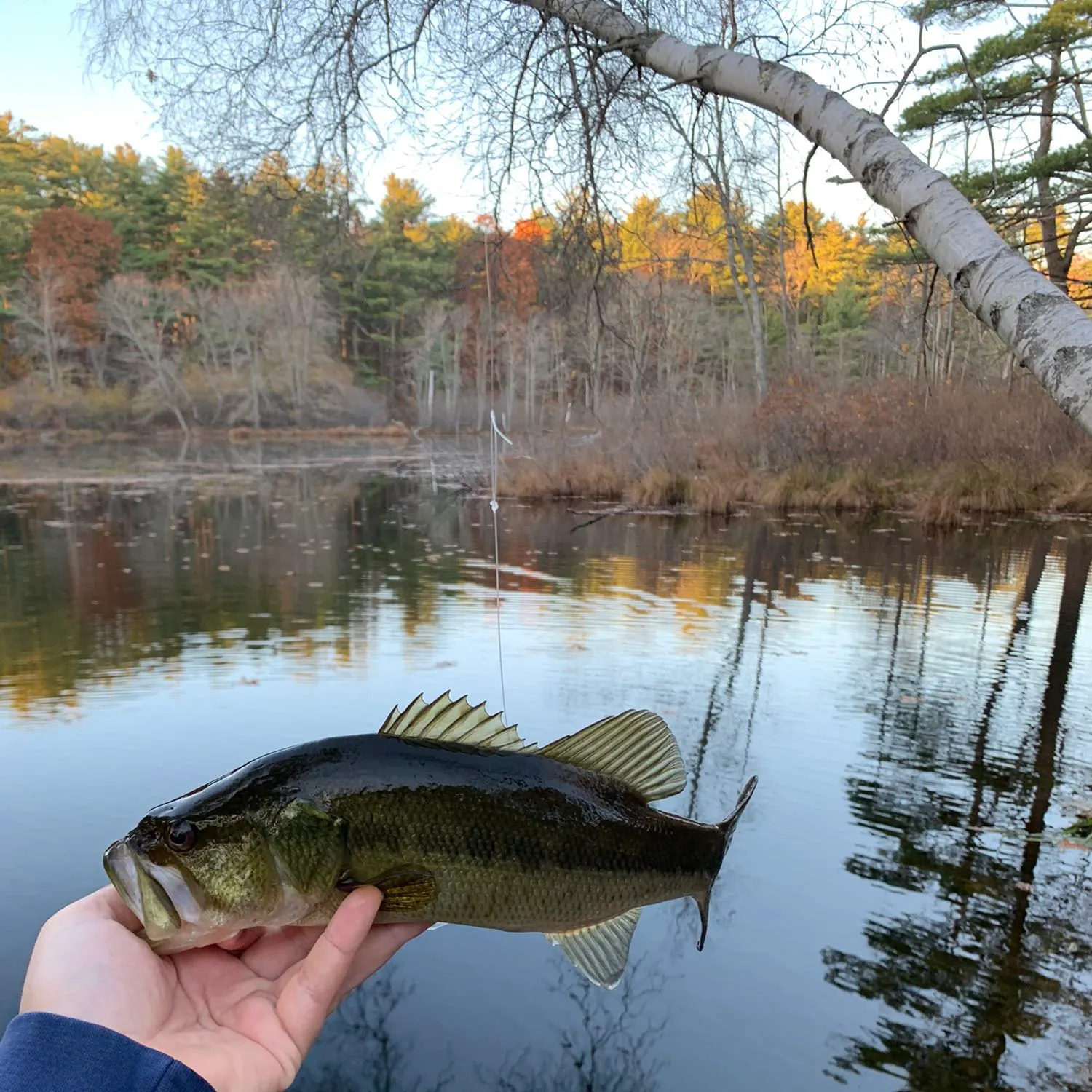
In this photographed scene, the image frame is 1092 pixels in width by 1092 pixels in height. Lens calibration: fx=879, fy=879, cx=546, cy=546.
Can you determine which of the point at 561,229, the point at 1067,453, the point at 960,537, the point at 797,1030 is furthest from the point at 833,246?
the point at 797,1030

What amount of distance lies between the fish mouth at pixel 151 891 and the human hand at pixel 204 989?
11cm

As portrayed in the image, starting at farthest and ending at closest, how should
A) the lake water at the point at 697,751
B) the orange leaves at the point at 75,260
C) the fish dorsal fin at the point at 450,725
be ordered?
the orange leaves at the point at 75,260
the lake water at the point at 697,751
the fish dorsal fin at the point at 450,725

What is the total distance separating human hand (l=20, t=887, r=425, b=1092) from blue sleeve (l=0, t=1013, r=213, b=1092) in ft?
0.31

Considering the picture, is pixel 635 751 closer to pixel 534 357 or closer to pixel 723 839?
pixel 723 839

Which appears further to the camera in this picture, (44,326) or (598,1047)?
(44,326)

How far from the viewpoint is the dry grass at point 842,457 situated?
21062mm

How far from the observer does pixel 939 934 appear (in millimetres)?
4098

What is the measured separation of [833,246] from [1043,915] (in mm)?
60285

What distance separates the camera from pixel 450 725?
1.88 meters

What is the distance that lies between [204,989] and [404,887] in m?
0.52

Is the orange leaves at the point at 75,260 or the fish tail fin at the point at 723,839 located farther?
the orange leaves at the point at 75,260

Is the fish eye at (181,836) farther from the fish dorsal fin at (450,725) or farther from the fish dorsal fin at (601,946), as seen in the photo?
the fish dorsal fin at (601,946)

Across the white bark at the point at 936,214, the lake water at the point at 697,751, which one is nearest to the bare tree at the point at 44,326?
the lake water at the point at 697,751

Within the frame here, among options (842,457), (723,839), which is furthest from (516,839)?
(842,457)
